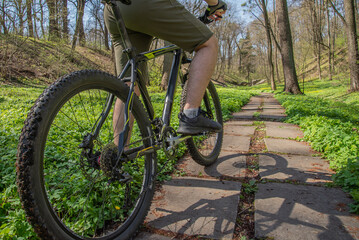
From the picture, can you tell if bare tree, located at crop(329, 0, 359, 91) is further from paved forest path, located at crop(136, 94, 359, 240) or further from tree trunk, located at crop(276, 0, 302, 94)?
paved forest path, located at crop(136, 94, 359, 240)

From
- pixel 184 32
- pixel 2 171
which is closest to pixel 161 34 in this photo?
pixel 184 32

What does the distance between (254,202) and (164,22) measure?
1.26 metres

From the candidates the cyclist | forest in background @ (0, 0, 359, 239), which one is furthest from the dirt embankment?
the cyclist

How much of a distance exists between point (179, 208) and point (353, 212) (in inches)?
40.2

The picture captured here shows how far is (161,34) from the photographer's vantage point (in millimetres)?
1704

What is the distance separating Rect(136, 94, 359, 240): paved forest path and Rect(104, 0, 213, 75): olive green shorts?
101cm

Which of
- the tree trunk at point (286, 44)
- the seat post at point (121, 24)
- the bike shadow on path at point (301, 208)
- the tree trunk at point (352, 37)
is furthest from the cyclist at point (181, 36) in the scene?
the tree trunk at point (352, 37)

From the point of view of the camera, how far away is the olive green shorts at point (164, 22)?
1.56 m

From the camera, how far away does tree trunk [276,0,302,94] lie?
1181 cm

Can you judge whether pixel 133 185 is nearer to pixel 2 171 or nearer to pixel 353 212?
pixel 2 171

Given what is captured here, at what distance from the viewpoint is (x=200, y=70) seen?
1.84 meters

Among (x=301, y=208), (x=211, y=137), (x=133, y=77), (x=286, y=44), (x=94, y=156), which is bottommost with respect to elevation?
(x=301, y=208)

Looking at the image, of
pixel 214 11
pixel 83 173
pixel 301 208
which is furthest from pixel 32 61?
pixel 301 208

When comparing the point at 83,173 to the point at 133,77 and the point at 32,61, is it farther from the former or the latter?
the point at 32,61
